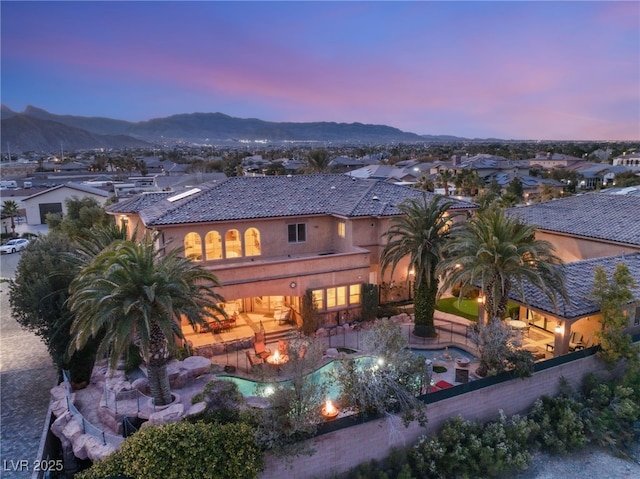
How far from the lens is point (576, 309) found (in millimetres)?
19188

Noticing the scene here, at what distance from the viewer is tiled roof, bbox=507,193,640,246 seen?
2630cm

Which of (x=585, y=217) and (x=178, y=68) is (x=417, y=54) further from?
(x=585, y=217)

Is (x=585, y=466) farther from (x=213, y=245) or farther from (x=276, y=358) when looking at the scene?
(x=213, y=245)

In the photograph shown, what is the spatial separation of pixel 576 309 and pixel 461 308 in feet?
27.4

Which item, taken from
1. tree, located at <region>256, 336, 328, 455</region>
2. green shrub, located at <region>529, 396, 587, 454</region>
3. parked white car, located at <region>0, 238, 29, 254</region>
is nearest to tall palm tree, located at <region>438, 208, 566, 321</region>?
green shrub, located at <region>529, 396, 587, 454</region>

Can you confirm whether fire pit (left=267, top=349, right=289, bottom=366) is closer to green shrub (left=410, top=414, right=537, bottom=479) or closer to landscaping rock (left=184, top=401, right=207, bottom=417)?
landscaping rock (left=184, top=401, right=207, bottom=417)

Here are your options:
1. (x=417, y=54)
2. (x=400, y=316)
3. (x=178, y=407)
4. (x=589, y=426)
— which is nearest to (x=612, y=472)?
(x=589, y=426)

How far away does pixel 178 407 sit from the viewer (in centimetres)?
1430

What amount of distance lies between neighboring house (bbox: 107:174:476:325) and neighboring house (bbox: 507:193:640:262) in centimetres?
600

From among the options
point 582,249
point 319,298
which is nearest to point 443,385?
point 319,298

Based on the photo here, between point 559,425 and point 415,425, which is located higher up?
point 415,425

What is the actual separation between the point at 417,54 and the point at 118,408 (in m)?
91.3

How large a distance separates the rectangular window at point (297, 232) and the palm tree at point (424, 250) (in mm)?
6405

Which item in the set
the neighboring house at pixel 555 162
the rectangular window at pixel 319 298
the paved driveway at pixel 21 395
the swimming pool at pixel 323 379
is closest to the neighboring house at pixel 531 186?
the neighboring house at pixel 555 162
